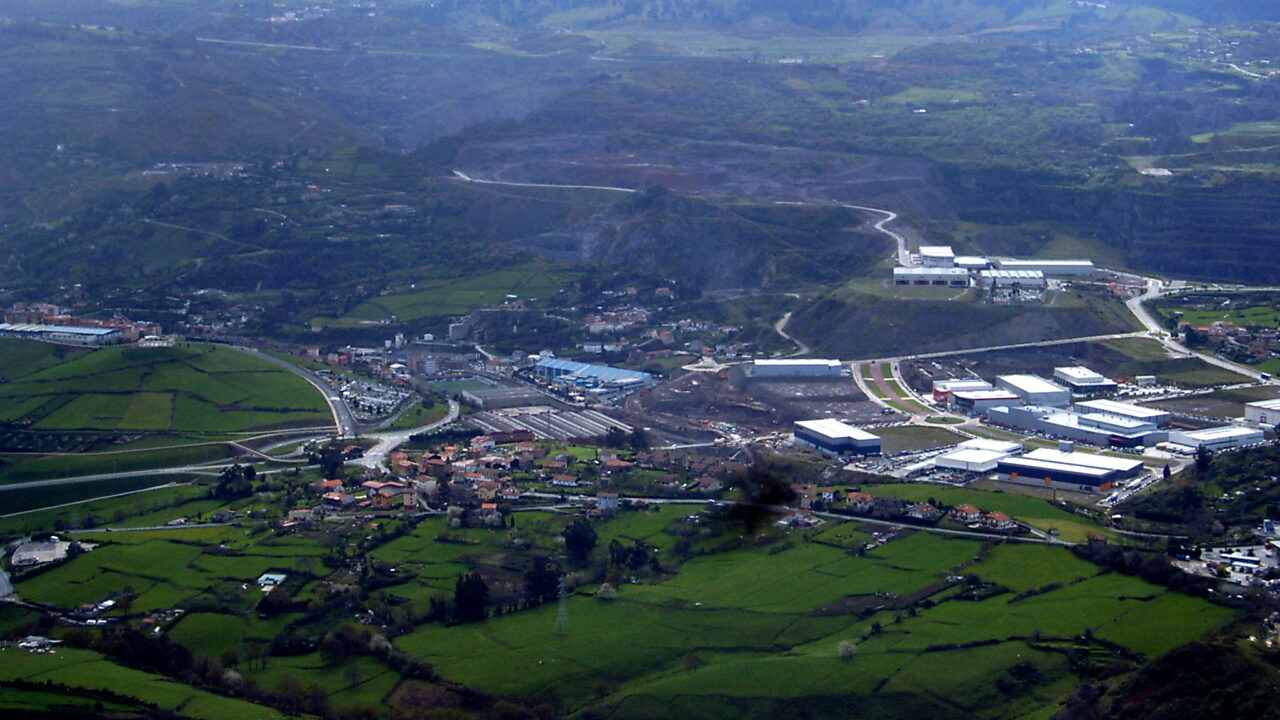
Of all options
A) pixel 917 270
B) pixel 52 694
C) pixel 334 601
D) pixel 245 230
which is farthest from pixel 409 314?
pixel 52 694

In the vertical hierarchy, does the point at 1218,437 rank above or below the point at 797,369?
above

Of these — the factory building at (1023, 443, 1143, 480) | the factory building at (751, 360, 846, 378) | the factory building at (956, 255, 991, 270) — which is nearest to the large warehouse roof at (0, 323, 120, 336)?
the factory building at (751, 360, 846, 378)

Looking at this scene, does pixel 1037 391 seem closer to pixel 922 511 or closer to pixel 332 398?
pixel 922 511

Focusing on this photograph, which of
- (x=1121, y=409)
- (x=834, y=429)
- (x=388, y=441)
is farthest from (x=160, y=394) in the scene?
(x=1121, y=409)

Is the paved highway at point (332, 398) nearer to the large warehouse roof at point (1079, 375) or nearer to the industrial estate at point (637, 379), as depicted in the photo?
the industrial estate at point (637, 379)

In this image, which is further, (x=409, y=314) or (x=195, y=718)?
(x=409, y=314)

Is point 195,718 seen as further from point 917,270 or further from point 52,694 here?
point 917,270

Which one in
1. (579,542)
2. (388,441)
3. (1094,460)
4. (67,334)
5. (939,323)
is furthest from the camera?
(939,323)
